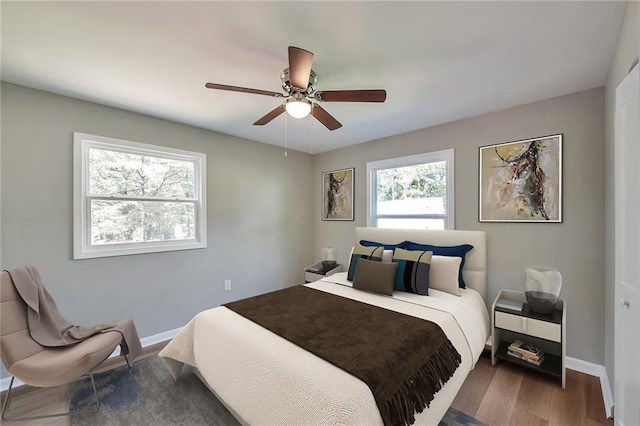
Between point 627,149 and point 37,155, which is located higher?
point 37,155

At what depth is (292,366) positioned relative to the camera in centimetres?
137

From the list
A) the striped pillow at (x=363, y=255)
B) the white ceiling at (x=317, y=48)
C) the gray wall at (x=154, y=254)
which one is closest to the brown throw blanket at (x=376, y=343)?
the striped pillow at (x=363, y=255)

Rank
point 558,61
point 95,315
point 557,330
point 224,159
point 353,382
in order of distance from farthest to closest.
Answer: point 224,159, point 95,315, point 557,330, point 558,61, point 353,382

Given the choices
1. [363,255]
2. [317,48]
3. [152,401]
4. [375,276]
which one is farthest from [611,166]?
[152,401]

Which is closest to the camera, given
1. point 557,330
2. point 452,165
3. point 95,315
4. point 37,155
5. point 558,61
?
point 558,61

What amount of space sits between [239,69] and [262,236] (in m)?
2.47

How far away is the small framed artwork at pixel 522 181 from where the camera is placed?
2.41 metres

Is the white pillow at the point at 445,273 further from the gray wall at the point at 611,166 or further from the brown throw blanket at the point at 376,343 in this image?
the gray wall at the point at 611,166

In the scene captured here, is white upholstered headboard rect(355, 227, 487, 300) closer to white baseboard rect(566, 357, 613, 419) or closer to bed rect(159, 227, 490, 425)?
bed rect(159, 227, 490, 425)

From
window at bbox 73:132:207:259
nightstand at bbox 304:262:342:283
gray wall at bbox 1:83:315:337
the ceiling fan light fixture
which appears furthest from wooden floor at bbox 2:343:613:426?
the ceiling fan light fixture

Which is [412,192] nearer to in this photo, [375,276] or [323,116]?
[375,276]

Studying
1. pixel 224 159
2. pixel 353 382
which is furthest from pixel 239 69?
pixel 353 382

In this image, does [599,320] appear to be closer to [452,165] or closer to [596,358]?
[596,358]

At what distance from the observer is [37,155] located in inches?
89.5
